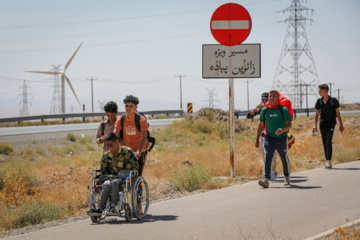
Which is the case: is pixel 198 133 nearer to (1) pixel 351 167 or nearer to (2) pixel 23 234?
(1) pixel 351 167

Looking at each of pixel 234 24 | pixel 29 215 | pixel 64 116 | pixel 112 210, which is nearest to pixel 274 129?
pixel 234 24

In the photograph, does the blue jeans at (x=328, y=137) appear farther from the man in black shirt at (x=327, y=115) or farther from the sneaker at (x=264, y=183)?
the sneaker at (x=264, y=183)

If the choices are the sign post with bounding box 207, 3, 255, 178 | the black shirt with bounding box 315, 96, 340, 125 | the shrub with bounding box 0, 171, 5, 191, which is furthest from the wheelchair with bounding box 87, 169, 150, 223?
the black shirt with bounding box 315, 96, 340, 125

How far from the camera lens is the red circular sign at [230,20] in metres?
12.9

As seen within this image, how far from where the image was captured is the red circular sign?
42.3 ft

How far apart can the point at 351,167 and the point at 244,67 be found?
417 cm

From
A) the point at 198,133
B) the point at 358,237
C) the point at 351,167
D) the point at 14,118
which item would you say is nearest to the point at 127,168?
the point at 358,237

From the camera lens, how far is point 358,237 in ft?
19.2

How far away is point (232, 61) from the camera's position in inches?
516

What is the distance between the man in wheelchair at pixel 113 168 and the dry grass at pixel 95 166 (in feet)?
6.08

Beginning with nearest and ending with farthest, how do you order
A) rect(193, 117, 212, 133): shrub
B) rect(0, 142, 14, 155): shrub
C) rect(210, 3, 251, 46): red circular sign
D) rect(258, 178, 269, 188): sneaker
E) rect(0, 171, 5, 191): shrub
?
rect(258, 178, 269, 188): sneaker
rect(210, 3, 251, 46): red circular sign
rect(0, 171, 5, 191): shrub
rect(0, 142, 14, 155): shrub
rect(193, 117, 212, 133): shrub

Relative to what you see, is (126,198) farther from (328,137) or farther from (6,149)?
(6,149)

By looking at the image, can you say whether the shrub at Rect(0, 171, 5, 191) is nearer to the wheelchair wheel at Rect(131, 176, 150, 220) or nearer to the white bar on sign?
the white bar on sign

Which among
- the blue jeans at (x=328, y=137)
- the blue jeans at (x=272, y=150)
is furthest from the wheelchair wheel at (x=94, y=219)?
the blue jeans at (x=328, y=137)
